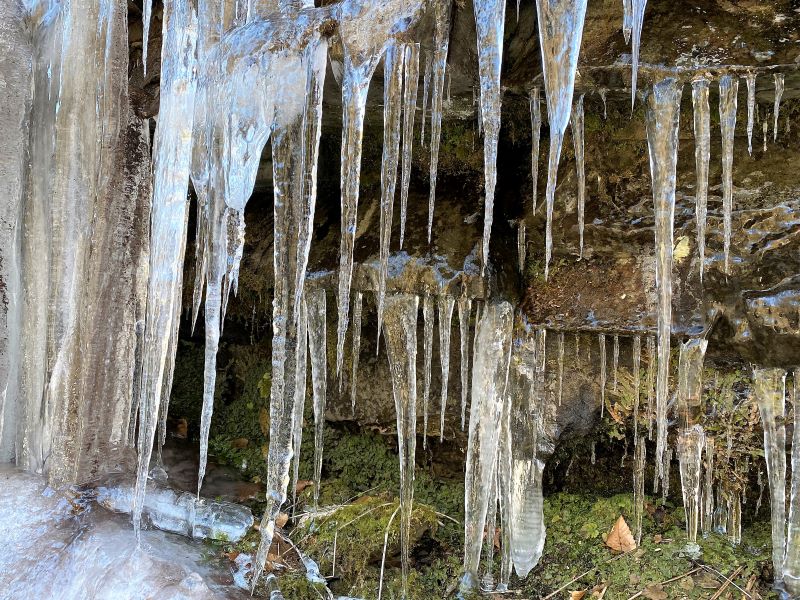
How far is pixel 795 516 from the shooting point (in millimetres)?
2982

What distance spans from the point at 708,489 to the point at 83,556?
355 cm

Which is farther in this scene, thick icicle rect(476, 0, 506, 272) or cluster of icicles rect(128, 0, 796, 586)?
cluster of icicles rect(128, 0, 796, 586)

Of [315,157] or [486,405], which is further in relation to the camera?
[486,405]

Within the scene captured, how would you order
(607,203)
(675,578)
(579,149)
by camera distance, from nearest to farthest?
(579,149) → (607,203) → (675,578)

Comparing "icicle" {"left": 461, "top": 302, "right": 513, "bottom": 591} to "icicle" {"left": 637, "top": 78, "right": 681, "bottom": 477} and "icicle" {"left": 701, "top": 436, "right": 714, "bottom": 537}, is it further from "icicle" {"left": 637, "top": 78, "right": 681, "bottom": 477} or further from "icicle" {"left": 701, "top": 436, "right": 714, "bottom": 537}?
"icicle" {"left": 701, "top": 436, "right": 714, "bottom": 537}

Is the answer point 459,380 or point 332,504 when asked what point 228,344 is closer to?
point 332,504

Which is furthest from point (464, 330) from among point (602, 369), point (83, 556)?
point (83, 556)

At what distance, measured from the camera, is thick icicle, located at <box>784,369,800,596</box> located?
9.45 ft

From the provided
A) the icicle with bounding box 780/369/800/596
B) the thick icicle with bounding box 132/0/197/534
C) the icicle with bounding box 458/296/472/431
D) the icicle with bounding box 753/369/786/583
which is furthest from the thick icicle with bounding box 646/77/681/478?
the thick icicle with bounding box 132/0/197/534

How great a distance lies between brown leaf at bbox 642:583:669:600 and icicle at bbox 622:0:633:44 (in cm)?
Result: 306

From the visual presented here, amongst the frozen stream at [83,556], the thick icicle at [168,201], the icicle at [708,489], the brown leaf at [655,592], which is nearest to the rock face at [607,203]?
the icicle at [708,489]

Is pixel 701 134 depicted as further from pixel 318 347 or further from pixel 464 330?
pixel 318 347

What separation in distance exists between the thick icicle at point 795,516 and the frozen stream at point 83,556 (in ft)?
9.11

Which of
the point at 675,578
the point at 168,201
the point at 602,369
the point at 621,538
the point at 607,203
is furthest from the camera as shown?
the point at 621,538
